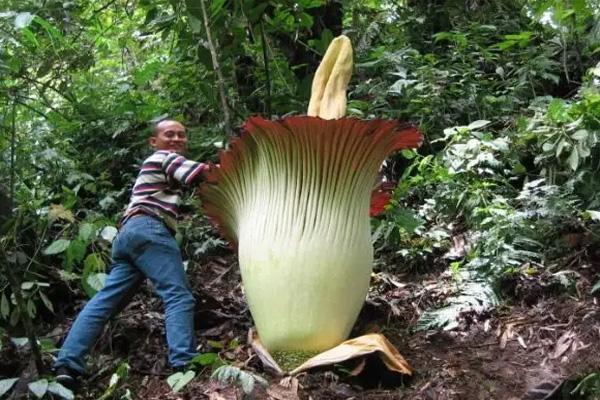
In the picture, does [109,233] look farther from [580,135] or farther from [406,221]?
[580,135]

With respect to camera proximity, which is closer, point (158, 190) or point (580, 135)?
point (158, 190)

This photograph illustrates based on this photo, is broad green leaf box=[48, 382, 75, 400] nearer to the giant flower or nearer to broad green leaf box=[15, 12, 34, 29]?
the giant flower

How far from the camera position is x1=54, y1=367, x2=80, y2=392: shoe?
9.26 ft

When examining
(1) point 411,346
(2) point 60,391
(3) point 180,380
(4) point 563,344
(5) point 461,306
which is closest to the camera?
(3) point 180,380

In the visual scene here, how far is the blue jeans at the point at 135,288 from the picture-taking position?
3.02 meters

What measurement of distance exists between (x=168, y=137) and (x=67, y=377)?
1393 mm

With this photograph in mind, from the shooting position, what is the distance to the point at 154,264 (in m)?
3.23

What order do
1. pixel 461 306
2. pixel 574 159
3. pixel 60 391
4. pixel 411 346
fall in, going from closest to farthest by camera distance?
pixel 60 391 < pixel 411 346 < pixel 461 306 < pixel 574 159

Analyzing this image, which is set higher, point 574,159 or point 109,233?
point 574,159

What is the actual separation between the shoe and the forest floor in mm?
75

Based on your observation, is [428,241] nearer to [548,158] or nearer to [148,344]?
[548,158]

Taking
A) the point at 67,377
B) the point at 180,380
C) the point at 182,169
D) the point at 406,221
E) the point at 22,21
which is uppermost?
the point at 22,21

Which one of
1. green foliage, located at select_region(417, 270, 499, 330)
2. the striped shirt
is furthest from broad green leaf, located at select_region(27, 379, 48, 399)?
green foliage, located at select_region(417, 270, 499, 330)

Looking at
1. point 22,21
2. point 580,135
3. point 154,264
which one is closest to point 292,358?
point 154,264
